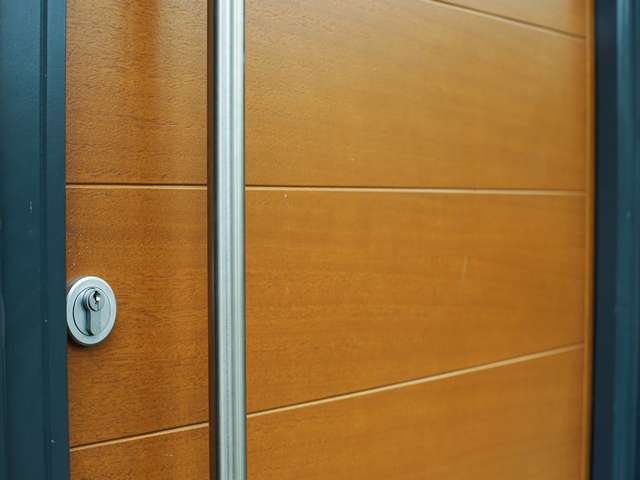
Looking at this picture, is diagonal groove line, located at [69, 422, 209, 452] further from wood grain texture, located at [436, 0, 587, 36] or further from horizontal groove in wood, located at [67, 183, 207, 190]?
wood grain texture, located at [436, 0, 587, 36]

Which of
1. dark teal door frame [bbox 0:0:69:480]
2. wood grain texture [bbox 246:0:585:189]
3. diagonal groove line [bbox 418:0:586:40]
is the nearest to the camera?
dark teal door frame [bbox 0:0:69:480]

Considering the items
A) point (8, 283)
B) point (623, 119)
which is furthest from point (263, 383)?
point (623, 119)

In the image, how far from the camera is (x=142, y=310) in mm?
609

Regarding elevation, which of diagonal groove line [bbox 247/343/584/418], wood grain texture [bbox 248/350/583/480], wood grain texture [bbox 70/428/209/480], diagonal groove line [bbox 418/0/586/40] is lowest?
wood grain texture [bbox 248/350/583/480]

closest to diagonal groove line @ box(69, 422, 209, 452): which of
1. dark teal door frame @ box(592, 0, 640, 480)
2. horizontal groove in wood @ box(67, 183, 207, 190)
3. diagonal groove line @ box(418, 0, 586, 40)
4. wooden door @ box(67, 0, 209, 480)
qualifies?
wooden door @ box(67, 0, 209, 480)

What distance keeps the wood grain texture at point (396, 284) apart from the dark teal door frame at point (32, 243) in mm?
190

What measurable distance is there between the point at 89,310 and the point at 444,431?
46cm

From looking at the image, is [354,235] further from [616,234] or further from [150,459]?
[616,234]

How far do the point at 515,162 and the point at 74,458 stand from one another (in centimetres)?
62

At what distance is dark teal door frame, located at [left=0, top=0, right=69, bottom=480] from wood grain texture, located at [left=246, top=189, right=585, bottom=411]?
190 mm

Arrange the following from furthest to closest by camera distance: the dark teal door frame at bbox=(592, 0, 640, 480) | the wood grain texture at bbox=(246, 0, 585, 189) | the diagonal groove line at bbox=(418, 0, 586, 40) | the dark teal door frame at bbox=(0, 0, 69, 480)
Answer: the dark teal door frame at bbox=(592, 0, 640, 480)
the diagonal groove line at bbox=(418, 0, 586, 40)
the wood grain texture at bbox=(246, 0, 585, 189)
the dark teal door frame at bbox=(0, 0, 69, 480)

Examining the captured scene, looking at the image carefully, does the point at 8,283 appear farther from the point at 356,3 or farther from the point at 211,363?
the point at 356,3

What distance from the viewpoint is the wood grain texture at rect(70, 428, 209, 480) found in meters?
0.58

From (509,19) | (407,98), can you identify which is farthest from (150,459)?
(509,19)
